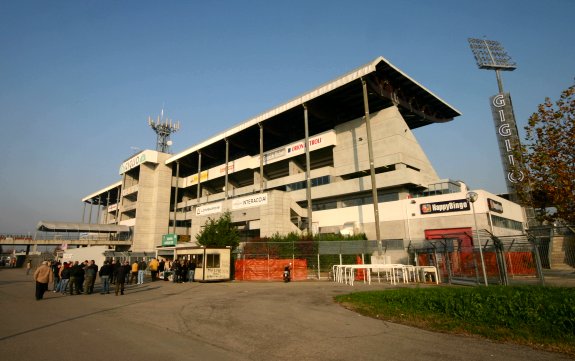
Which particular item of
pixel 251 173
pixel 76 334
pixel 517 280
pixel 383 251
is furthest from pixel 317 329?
pixel 251 173

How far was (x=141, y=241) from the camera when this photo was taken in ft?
206

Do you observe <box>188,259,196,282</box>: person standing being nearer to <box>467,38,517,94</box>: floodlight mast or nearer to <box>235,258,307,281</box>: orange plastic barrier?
<box>235,258,307,281</box>: orange plastic barrier

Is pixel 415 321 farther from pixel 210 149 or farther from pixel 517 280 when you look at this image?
pixel 210 149

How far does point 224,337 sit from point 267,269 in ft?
60.8

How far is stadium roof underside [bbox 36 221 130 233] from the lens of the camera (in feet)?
210

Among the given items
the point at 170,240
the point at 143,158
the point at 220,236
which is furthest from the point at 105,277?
the point at 143,158

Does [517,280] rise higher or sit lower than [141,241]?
lower

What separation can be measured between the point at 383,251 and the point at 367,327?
2491cm

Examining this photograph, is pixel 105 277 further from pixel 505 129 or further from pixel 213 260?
pixel 505 129

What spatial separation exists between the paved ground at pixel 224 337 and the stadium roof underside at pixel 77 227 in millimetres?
62952

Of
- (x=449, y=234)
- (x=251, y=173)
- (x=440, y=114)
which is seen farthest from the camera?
(x=251, y=173)

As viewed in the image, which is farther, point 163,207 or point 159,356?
point 163,207

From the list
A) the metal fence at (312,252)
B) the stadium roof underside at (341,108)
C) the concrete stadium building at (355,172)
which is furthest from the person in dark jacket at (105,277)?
the stadium roof underside at (341,108)

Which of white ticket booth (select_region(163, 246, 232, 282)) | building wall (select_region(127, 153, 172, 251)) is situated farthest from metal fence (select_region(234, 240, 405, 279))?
building wall (select_region(127, 153, 172, 251))
